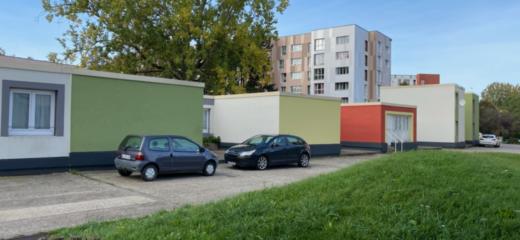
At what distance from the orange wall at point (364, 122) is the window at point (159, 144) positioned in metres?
20.9

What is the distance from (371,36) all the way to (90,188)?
69.4 meters

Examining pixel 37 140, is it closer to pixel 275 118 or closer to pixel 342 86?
pixel 275 118

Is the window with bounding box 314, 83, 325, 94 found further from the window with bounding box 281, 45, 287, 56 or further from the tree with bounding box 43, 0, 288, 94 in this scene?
the tree with bounding box 43, 0, 288, 94

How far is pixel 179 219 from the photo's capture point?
5.89m

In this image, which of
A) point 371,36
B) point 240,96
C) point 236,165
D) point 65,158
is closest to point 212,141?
point 240,96

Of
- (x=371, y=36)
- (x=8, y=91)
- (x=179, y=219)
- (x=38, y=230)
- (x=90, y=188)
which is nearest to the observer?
(x=179, y=219)

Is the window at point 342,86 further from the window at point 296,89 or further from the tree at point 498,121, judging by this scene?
the tree at point 498,121

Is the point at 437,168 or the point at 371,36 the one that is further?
the point at 371,36

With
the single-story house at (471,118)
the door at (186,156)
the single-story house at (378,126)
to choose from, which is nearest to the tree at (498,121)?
the single-story house at (471,118)

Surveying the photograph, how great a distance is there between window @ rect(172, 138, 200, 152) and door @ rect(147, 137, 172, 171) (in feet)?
0.88

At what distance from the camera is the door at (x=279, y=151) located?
17.3m

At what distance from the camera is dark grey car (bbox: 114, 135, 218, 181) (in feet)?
41.8

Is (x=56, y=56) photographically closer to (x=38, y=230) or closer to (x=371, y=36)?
(x=38, y=230)

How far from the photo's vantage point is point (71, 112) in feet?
48.0
